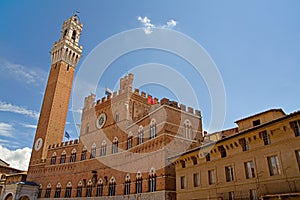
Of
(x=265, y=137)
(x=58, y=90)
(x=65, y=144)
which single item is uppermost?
(x=58, y=90)

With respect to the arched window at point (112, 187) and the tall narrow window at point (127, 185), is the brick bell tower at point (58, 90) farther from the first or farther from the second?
the tall narrow window at point (127, 185)

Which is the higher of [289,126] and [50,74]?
[50,74]

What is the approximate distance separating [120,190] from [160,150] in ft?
24.2

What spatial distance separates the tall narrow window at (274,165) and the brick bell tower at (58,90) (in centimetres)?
3619

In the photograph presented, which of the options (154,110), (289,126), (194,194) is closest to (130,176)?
(154,110)

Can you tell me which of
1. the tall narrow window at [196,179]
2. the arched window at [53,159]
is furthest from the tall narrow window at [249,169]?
the arched window at [53,159]

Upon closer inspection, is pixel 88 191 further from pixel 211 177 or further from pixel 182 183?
pixel 211 177

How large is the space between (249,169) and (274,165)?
1.71 meters

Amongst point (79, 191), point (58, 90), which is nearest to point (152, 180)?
point (79, 191)

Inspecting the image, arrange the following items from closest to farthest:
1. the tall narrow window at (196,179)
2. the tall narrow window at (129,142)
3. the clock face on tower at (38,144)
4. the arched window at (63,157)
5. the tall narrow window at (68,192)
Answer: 1. the tall narrow window at (196,179)
2. the tall narrow window at (129,142)
3. the tall narrow window at (68,192)
4. the arched window at (63,157)
5. the clock face on tower at (38,144)

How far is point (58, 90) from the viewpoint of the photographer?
46.4m

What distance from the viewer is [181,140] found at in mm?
24359

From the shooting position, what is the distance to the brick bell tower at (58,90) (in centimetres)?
4272

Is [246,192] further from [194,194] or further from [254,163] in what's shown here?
[194,194]
